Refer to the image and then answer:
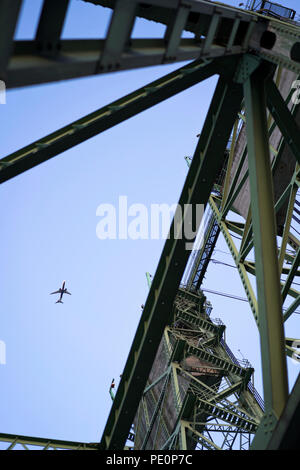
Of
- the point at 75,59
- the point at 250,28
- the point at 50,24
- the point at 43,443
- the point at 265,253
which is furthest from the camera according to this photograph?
the point at 43,443

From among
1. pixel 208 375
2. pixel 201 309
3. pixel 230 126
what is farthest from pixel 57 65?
pixel 201 309

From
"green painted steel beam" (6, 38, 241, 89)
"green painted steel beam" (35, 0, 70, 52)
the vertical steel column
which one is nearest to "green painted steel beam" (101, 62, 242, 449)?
the vertical steel column

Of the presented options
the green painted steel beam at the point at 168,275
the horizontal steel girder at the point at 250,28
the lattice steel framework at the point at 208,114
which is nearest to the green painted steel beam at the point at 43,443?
the lattice steel framework at the point at 208,114

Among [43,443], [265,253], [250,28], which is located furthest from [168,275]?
[43,443]

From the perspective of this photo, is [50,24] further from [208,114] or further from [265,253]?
[208,114]

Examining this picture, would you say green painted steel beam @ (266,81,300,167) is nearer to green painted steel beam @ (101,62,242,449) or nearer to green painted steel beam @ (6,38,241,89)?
green painted steel beam @ (101,62,242,449)

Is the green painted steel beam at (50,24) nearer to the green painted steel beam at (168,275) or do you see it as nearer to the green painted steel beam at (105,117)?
the green painted steel beam at (105,117)

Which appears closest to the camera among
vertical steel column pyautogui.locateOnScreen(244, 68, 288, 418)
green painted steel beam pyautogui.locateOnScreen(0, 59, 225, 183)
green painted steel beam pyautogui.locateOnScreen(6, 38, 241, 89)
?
green painted steel beam pyautogui.locateOnScreen(6, 38, 241, 89)
